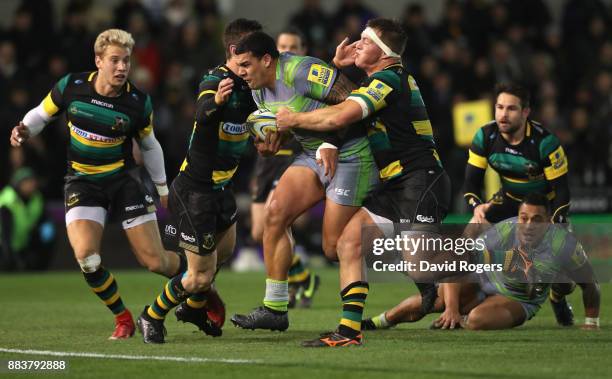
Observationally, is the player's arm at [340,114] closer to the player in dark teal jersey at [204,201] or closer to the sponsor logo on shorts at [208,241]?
the player in dark teal jersey at [204,201]

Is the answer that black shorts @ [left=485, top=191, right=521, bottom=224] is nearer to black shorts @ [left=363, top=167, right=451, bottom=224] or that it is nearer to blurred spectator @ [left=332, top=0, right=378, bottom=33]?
black shorts @ [left=363, top=167, right=451, bottom=224]

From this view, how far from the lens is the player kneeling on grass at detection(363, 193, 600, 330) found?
10172mm

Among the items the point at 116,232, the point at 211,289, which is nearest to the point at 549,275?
the point at 211,289

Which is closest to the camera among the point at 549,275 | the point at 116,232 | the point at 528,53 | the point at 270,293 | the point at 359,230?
the point at 359,230

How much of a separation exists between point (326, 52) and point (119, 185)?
10.5 m

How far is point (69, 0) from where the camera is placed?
69.7 feet

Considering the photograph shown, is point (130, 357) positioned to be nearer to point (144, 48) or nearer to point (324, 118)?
point (324, 118)

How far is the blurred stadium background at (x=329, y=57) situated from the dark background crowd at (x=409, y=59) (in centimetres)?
2

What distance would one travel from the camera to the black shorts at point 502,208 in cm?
1115

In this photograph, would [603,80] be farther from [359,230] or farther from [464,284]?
[359,230]

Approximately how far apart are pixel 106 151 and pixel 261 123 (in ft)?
5.30

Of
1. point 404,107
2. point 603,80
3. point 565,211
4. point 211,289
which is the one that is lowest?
point 211,289

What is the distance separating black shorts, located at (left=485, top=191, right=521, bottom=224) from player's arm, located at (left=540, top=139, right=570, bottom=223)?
2.03ft

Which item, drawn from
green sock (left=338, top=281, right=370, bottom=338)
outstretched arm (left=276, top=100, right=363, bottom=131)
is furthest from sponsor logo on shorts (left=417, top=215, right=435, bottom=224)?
outstretched arm (left=276, top=100, right=363, bottom=131)
